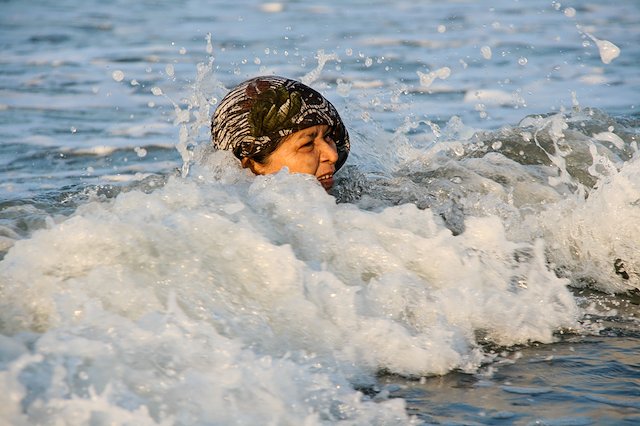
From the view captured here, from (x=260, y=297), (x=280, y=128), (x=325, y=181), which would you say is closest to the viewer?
(x=260, y=297)

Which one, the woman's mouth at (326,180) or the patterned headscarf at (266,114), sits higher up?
the patterned headscarf at (266,114)

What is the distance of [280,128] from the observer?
5.21 meters

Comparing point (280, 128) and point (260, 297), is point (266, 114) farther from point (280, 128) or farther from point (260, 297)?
point (260, 297)

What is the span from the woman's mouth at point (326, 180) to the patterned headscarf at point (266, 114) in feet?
0.79

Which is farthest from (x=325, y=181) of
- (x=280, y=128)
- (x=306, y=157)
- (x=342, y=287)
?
(x=342, y=287)

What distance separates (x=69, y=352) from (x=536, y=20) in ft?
41.5

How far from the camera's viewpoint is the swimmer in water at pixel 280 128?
522 centimetres

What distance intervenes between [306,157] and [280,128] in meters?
0.18

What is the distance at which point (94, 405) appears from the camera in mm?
3352

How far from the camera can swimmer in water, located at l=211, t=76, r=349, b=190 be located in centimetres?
522

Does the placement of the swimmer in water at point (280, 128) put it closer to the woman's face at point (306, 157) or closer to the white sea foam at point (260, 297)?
the woman's face at point (306, 157)

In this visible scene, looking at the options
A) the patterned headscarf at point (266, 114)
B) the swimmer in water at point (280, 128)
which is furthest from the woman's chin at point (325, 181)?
the patterned headscarf at point (266, 114)

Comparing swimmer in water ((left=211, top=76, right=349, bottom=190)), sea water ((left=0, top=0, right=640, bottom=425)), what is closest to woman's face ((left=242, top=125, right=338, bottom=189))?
swimmer in water ((left=211, top=76, right=349, bottom=190))

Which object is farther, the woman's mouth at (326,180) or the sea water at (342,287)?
the woman's mouth at (326,180)
